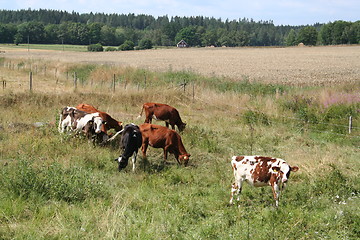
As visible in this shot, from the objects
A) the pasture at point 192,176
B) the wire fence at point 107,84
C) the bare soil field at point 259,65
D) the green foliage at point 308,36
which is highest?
the green foliage at point 308,36

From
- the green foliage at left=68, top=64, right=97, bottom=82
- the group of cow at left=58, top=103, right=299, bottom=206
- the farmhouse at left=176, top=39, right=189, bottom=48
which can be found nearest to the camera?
the group of cow at left=58, top=103, right=299, bottom=206

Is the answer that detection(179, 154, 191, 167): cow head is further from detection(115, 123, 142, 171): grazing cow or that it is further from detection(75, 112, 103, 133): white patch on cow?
detection(75, 112, 103, 133): white patch on cow

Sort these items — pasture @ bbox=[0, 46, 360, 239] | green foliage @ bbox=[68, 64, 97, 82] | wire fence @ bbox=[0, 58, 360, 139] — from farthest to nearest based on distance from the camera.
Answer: green foliage @ bbox=[68, 64, 97, 82] → wire fence @ bbox=[0, 58, 360, 139] → pasture @ bbox=[0, 46, 360, 239]


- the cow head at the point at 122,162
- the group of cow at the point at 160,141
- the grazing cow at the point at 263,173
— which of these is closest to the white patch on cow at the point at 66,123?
the group of cow at the point at 160,141

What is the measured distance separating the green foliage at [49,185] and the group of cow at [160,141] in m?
2.18

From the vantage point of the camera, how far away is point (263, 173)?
8875 mm

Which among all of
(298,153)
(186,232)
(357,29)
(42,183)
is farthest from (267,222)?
(357,29)

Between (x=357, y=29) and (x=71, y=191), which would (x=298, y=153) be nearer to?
(x=71, y=191)

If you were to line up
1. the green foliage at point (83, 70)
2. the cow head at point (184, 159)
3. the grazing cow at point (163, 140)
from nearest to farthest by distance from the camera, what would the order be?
the cow head at point (184, 159), the grazing cow at point (163, 140), the green foliage at point (83, 70)

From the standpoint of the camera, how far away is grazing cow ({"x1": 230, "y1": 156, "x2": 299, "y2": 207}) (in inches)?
344

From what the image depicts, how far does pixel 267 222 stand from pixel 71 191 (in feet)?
13.5

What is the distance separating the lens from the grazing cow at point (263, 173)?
344 inches

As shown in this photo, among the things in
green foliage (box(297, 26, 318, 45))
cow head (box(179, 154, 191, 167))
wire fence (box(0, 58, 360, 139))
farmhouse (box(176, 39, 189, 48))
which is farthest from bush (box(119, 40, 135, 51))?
cow head (box(179, 154, 191, 167))

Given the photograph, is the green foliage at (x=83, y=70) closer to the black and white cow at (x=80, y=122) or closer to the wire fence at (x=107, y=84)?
the wire fence at (x=107, y=84)
